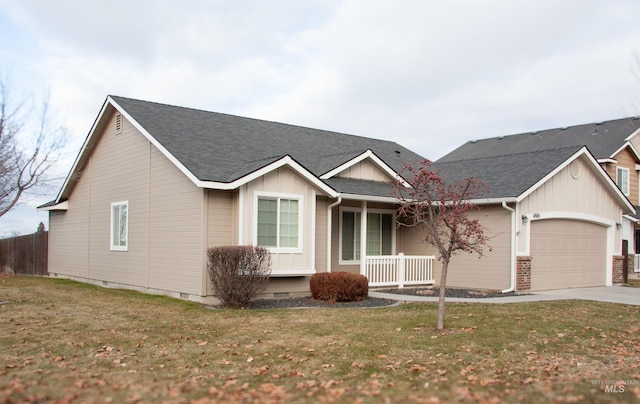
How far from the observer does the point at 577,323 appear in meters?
11.2

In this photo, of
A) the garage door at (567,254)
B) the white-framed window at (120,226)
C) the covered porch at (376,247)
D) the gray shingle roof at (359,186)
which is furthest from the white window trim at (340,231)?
the white-framed window at (120,226)

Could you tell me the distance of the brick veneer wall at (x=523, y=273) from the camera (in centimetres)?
1652

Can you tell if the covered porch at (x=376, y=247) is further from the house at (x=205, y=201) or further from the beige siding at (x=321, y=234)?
the beige siding at (x=321, y=234)

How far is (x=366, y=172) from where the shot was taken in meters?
18.5

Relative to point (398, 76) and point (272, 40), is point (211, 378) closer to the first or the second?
point (272, 40)

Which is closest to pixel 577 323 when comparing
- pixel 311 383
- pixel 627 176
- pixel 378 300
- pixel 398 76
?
pixel 378 300

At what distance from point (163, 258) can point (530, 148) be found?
21765 mm

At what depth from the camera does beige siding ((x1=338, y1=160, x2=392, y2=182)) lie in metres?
18.1

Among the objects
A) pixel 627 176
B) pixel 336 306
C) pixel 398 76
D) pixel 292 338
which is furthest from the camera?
pixel 627 176

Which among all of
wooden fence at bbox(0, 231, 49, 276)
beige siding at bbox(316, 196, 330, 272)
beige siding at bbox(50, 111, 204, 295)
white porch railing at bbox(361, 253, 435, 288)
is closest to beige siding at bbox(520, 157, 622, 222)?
white porch railing at bbox(361, 253, 435, 288)

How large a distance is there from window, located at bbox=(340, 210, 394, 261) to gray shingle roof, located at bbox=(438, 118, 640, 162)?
13.0m

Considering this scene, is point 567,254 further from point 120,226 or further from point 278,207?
point 120,226

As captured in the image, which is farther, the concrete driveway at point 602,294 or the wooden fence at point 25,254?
the wooden fence at point 25,254

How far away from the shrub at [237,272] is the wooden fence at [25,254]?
515 inches
